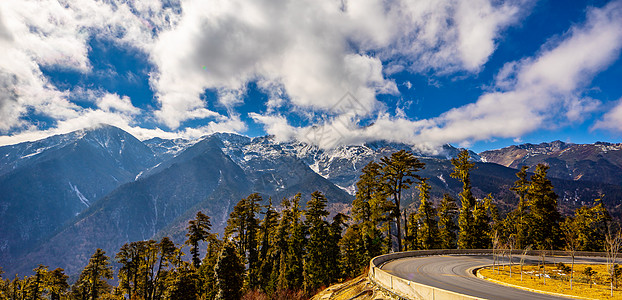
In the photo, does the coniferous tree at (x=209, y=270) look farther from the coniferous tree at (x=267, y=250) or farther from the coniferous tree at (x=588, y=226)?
the coniferous tree at (x=588, y=226)

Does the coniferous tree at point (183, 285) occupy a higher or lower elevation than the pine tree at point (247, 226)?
lower

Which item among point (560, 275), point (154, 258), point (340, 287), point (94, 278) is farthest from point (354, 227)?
point (94, 278)

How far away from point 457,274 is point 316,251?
58.1ft

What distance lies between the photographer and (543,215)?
4141 centimetres

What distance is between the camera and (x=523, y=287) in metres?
19.8

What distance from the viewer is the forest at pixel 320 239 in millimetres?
36312

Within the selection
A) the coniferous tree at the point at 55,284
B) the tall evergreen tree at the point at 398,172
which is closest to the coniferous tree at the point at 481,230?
the tall evergreen tree at the point at 398,172

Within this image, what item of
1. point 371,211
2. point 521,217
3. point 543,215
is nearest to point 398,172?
point 371,211

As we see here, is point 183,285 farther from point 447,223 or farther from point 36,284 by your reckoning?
point 447,223

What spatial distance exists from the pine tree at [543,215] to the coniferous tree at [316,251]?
98.2 feet

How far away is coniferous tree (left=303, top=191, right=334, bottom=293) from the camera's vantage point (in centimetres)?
3631

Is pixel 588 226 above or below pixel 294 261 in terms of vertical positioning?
above

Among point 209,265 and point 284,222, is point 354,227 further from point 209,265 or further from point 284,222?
point 209,265

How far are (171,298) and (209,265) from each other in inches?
250
